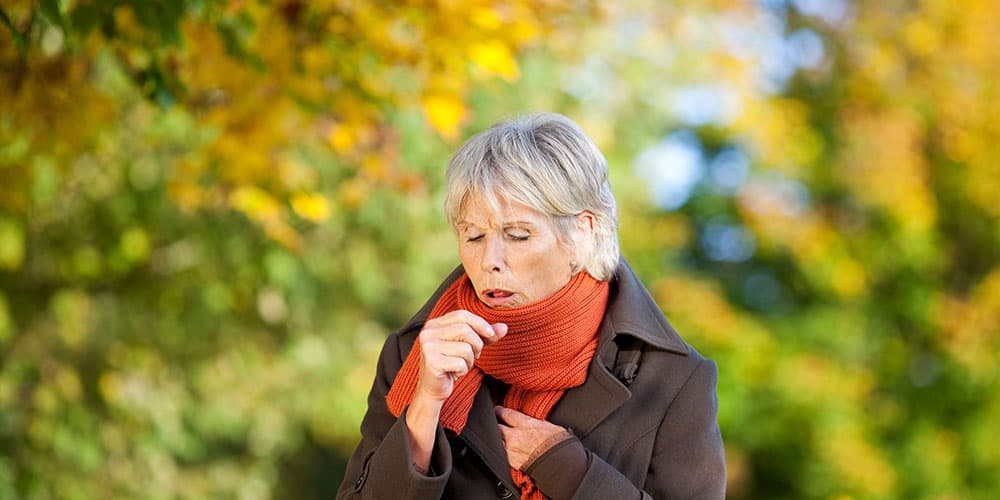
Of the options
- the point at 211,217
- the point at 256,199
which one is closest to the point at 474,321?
the point at 256,199

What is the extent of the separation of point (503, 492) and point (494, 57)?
2.07 metres

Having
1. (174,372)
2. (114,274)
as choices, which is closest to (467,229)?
(114,274)

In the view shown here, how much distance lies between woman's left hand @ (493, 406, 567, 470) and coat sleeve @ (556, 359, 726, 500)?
0.32 feet

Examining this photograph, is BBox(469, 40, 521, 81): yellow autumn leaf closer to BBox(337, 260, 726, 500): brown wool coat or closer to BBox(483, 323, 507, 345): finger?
BBox(337, 260, 726, 500): brown wool coat

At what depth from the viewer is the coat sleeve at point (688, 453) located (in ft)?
7.89

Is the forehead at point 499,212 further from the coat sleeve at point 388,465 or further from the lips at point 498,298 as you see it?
the coat sleeve at point 388,465

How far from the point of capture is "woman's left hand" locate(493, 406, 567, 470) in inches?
94.7

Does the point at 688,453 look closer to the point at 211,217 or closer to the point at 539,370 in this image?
the point at 539,370

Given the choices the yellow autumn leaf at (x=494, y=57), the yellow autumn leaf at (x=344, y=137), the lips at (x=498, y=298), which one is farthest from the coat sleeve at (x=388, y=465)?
the yellow autumn leaf at (x=344, y=137)

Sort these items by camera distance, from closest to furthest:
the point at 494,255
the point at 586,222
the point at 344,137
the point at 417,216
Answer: the point at 494,255
the point at 586,222
the point at 344,137
the point at 417,216

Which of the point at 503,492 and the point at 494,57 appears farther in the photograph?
the point at 494,57

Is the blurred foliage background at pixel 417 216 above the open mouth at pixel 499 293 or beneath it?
beneath

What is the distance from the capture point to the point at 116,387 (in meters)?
8.23

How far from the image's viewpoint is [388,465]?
232 cm
